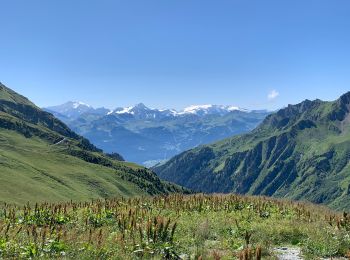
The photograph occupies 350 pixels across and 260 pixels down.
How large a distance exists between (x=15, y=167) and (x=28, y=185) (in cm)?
3404

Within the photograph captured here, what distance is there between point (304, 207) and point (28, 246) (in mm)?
16561

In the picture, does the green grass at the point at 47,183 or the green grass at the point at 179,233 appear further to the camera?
the green grass at the point at 47,183

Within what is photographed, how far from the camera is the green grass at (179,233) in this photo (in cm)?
1301

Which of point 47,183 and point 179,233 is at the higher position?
point 179,233

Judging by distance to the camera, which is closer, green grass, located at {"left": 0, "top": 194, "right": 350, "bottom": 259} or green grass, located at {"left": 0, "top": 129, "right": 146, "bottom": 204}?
green grass, located at {"left": 0, "top": 194, "right": 350, "bottom": 259}

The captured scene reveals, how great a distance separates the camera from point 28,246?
1270cm

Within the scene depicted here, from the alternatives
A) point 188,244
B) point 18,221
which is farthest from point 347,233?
point 18,221

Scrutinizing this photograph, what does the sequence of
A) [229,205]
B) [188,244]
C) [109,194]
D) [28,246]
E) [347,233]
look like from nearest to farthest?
1. [28,246]
2. [188,244]
3. [347,233]
4. [229,205]
5. [109,194]

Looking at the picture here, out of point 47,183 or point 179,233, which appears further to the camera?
point 47,183

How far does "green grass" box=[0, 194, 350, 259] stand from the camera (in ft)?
42.7

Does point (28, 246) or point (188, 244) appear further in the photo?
point (188, 244)

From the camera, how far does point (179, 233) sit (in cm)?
1675

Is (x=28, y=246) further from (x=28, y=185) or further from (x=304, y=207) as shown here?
(x=28, y=185)

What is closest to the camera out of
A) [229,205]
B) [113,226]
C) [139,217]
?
[113,226]
